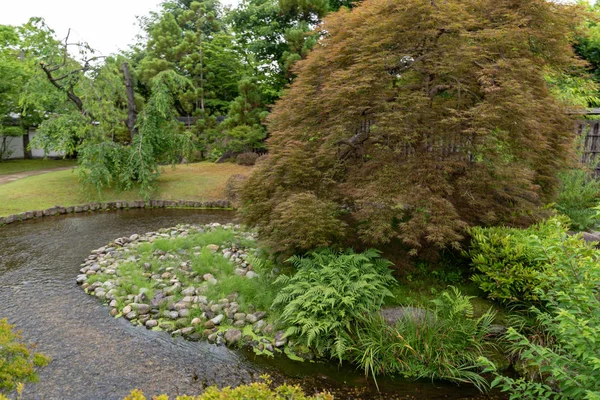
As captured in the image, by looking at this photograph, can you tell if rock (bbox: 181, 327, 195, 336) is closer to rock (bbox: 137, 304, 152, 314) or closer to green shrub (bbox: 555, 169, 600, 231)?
rock (bbox: 137, 304, 152, 314)

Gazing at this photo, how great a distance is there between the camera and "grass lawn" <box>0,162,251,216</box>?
35.2 ft

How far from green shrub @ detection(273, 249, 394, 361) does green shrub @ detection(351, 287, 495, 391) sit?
22cm

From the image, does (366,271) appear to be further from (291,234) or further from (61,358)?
(61,358)

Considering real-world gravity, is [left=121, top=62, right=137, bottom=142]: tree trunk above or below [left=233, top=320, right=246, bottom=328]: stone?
above

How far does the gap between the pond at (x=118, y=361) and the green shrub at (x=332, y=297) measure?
0.31 m

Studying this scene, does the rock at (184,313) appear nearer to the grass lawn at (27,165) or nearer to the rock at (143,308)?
the rock at (143,308)

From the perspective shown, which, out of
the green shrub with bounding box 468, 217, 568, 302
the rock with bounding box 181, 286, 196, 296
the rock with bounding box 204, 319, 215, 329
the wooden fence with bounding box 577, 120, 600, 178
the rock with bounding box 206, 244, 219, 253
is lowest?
the rock with bounding box 204, 319, 215, 329

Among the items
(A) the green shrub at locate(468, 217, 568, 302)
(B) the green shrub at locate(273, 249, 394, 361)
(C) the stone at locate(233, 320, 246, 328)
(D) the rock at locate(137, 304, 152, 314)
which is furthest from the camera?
(D) the rock at locate(137, 304, 152, 314)

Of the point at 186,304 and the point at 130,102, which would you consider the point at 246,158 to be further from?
the point at 186,304

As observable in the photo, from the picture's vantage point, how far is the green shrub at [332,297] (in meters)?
4.10

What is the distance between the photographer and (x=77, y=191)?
1184 cm

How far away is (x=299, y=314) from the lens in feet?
13.7

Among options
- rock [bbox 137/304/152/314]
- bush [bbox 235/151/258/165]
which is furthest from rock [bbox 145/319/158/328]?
bush [bbox 235/151/258/165]

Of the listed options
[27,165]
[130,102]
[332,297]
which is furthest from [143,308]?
[27,165]
